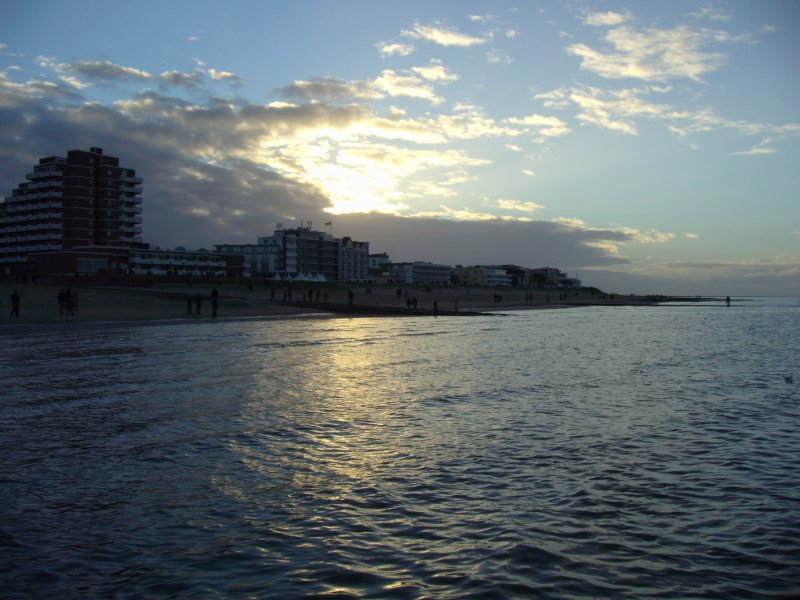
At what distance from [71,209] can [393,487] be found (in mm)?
137400

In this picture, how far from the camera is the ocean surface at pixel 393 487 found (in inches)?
263

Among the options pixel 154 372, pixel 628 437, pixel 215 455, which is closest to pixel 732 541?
pixel 628 437

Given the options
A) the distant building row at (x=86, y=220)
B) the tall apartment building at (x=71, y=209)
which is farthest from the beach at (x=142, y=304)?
the tall apartment building at (x=71, y=209)

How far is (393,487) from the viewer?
9766mm

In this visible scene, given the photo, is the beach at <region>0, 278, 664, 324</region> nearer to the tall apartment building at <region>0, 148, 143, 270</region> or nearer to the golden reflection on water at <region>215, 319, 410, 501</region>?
the golden reflection on water at <region>215, 319, 410, 501</region>

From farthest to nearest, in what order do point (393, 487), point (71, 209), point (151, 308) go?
point (71, 209) → point (151, 308) → point (393, 487)

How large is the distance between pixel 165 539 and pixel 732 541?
7.06 m

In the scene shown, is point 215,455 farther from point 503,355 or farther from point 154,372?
point 503,355

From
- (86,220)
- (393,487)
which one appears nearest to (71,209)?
(86,220)

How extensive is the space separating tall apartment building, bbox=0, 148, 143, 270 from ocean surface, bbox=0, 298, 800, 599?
119 meters

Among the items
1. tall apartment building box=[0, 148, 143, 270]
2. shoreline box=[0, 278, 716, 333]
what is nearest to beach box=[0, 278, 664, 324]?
shoreline box=[0, 278, 716, 333]

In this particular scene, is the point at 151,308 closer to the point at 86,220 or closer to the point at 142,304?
the point at 142,304

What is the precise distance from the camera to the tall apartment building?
126125 mm

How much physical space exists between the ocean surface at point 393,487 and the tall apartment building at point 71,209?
119 m
